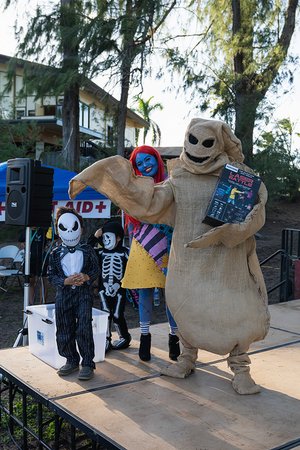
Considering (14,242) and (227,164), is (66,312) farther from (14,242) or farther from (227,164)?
(14,242)

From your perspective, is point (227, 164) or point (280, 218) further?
point (280, 218)

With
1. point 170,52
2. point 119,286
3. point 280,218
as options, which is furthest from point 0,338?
point 280,218

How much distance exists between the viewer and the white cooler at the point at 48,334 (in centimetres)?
336

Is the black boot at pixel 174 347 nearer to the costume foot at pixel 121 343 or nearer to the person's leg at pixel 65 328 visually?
the costume foot at pixel 121 343

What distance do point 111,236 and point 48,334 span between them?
2.62 ft

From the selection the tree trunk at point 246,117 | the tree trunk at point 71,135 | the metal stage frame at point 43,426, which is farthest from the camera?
the tree trunk at point 246,117

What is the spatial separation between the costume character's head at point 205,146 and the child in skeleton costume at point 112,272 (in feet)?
3.15

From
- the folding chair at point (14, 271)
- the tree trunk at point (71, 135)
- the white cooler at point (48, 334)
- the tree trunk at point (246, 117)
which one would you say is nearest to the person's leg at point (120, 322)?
the white cooler at point (48, 334)

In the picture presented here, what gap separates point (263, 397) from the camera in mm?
2859

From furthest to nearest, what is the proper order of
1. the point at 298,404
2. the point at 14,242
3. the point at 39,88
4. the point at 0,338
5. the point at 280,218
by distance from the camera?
the point at 280,218, the point at 14,242, the point at 39,88, the point at 0,338, the point at 298,404

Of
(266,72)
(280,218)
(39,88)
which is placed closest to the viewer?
(39,88)

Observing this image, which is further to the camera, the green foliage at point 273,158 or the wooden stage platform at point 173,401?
the green foliage at point 273,158

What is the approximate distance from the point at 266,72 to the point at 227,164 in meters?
7.38

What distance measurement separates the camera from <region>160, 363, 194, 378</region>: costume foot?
313cm
